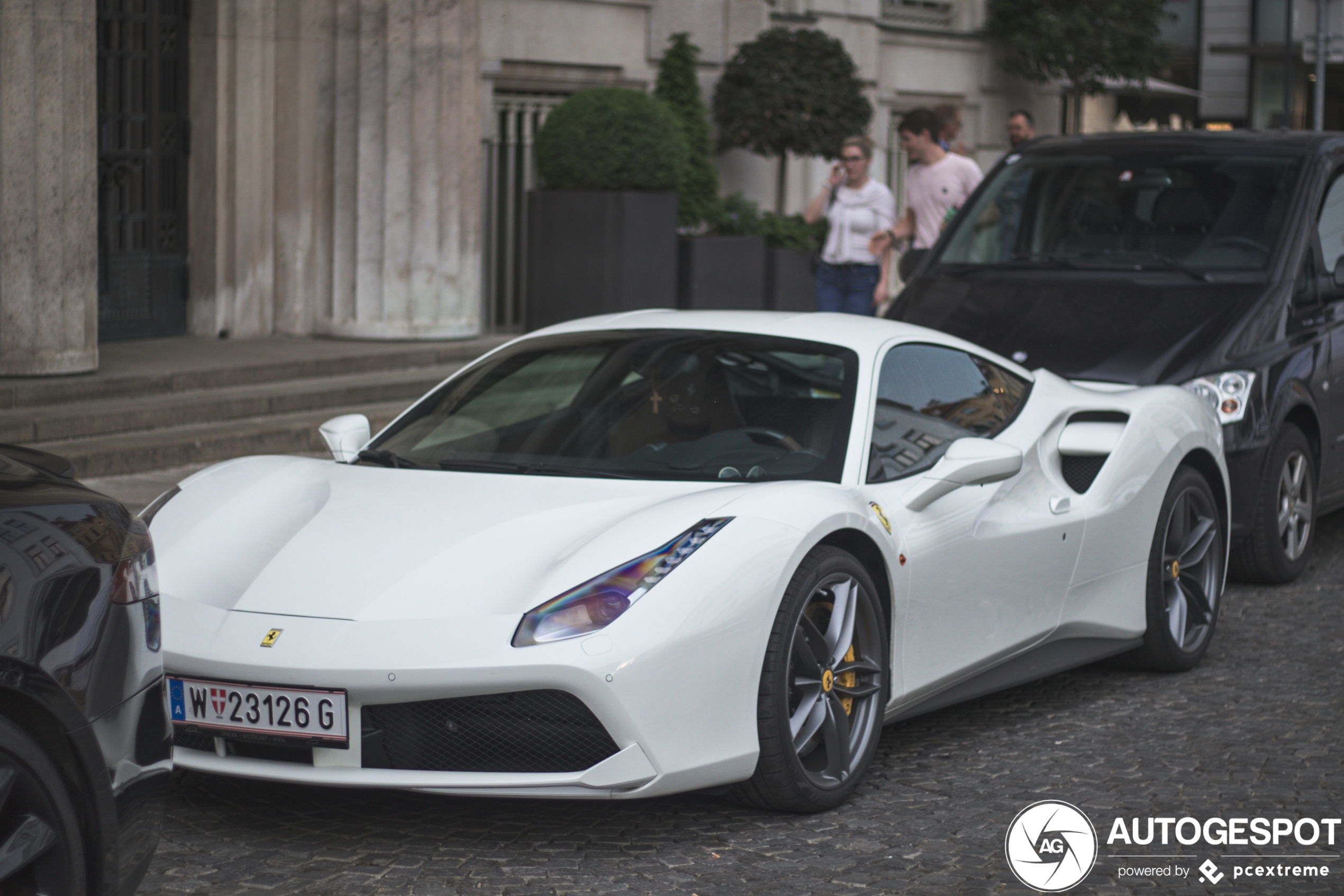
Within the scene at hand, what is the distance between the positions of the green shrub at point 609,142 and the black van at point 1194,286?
544 cm

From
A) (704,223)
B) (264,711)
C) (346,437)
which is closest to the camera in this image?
(264,711)

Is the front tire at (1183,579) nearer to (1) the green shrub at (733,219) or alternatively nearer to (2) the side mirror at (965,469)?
(2) the side mirror at (965,469)

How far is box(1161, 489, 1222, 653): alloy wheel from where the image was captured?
243 inches

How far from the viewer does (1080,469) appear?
596 centimetres

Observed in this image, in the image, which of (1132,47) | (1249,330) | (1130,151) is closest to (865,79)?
(1132,47)

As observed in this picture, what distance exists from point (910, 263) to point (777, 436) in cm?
437

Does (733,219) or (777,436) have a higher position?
(733,219)

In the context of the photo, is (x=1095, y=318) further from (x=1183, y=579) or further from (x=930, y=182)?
(x=930, y=182)

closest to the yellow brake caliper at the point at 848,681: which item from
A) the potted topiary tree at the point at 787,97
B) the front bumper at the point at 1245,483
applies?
the front bumper at the point at 1245,483

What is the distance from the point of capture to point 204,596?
4402 millimetres

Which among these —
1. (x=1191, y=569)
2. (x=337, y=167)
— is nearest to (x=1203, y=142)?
(x=1191, y=569)

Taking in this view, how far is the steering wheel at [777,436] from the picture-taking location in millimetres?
5133

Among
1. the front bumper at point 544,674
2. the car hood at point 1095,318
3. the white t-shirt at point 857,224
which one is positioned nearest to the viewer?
the front bumper at point 544,674

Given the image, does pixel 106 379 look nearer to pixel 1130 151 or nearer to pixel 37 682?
pixel 1130 151
